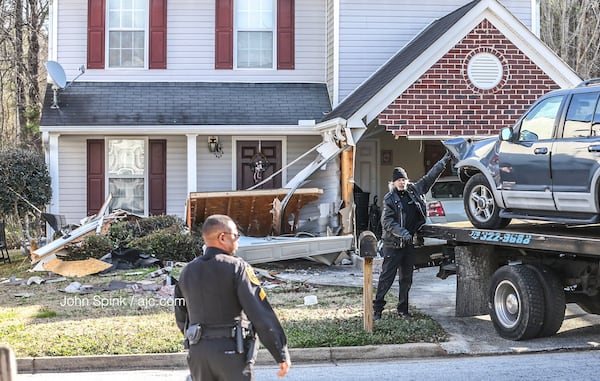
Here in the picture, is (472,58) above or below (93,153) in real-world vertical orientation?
above

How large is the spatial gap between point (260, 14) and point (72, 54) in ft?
15.3

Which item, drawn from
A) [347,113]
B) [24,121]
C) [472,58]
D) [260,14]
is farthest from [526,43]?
[24,121]

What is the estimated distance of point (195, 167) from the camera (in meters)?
16.6

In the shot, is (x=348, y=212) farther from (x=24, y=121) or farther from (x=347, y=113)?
(x=24, y=121)

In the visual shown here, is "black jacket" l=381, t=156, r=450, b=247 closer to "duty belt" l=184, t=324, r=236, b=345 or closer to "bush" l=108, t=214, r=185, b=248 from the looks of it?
"duty belt" l=184, t=324, r=236, b=345

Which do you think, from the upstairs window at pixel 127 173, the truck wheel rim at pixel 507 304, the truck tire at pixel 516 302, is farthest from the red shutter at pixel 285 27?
the truck wheel rim at pixel 507 304

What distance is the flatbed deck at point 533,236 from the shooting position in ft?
23.0

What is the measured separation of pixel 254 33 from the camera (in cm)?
1800

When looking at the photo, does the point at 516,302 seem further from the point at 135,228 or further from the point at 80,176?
the point at 80,176

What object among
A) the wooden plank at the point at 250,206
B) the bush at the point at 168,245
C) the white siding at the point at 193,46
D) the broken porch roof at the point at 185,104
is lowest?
the bush at the point at 168,245

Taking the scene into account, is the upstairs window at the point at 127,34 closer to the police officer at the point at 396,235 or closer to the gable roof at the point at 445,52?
the gable roof at the point at 445,52

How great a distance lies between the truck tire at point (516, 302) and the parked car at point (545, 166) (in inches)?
24.9

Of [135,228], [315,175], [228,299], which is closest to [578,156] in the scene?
[228,299]

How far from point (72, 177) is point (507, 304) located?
478 inches
